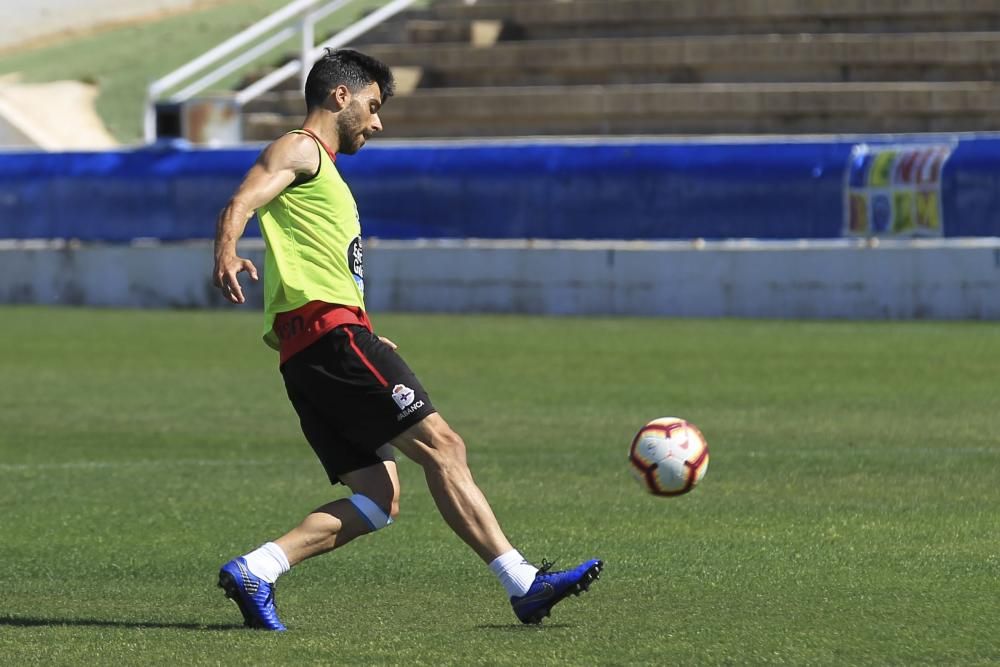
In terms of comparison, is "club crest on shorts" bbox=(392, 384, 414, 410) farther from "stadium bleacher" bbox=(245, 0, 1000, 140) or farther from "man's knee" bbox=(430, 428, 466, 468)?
"stadium bleacher" bbox=(245, 0, 1000, 140)

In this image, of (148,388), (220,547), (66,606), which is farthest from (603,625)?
(148,388)

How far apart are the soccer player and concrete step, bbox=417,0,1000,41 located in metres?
22.7

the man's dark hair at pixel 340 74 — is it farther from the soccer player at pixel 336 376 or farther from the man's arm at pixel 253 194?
the man's arm at pixel 253 194

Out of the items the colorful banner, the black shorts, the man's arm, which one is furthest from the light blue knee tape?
the colorful banner

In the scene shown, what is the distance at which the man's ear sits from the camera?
6602 mm

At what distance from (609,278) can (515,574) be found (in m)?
16.1

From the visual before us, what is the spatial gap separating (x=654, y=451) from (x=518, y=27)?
79.3ft

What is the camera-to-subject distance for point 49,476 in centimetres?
1077

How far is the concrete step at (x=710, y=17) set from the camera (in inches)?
1101

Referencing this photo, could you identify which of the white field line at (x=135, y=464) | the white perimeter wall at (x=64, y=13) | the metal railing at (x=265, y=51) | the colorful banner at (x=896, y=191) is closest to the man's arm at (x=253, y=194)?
the white field line at (x=135, y=464)

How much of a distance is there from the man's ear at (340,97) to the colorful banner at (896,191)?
48.7 feet

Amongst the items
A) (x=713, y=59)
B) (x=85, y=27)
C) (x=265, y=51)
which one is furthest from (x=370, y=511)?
(x=85, y=27)

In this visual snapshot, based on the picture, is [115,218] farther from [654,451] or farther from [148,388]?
[654,451]

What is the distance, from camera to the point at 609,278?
22.2 m
